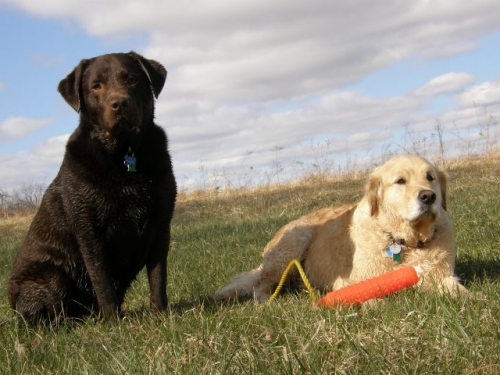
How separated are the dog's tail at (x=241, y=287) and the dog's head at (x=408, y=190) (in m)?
1.31

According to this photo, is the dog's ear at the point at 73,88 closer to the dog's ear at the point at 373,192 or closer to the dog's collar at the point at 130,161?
the dog's collar at the point at 130,161

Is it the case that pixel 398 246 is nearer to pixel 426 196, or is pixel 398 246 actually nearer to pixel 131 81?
pixel 426 196

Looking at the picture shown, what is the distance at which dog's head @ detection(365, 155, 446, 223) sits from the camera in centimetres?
457

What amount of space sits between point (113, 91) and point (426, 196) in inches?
97.8

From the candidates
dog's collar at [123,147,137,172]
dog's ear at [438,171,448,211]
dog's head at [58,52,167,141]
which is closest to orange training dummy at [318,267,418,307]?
dog's ear at [438,171,448,211]

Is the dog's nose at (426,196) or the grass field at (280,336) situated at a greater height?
the dog's nose at (426,196)

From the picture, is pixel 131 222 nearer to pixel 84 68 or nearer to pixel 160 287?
pixel 160 287

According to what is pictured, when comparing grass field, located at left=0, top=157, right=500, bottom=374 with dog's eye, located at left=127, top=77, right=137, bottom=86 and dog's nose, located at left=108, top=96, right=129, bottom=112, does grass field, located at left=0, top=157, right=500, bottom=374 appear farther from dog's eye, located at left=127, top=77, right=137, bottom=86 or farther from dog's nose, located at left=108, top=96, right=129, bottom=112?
dog's eye, located at left=127, top=77, right=137, bottom=86

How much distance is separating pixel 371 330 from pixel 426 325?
29 centimetres

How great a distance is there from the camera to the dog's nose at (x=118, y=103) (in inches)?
168

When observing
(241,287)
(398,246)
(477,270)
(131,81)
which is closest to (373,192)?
(398,246)

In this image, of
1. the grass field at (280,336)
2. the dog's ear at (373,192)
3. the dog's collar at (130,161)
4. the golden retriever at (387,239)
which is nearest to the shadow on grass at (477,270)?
the grass field at (280,336)

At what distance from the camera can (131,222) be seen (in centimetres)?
440

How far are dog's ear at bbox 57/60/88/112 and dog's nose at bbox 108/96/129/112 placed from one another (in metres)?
0.39
